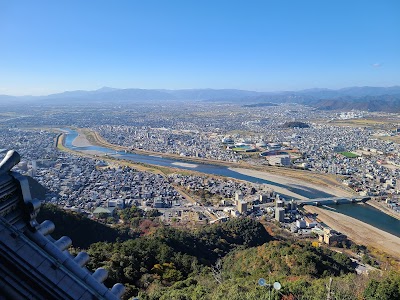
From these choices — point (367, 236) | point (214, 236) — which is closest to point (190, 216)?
point (214, 236)

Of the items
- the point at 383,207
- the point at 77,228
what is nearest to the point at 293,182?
the point at 383,207

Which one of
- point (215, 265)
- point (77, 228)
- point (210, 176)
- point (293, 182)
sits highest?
point (77, 228)

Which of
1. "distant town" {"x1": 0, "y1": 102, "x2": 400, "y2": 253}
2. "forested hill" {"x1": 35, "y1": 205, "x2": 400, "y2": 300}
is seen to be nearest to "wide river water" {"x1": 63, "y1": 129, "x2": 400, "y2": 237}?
"distant town" {"x1": 0, "y1": 102, "x2": 400, "y2": 253}

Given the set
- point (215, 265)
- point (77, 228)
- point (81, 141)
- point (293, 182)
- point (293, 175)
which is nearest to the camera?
point (215, 265)

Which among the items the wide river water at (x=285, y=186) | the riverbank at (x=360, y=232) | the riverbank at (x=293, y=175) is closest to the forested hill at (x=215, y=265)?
the riverbank at (x=360, y=232)

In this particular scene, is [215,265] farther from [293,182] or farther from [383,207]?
[293,182]

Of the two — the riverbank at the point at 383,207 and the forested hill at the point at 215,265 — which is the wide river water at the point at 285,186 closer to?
the riverbank at the point at 383,207

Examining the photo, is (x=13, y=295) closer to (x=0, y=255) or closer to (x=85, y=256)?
(x=0, y=255)
